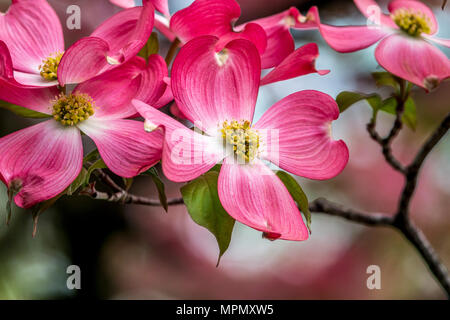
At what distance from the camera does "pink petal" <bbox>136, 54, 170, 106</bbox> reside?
0.46 meters

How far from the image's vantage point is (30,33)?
54 cm

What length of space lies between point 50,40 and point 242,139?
27 cm

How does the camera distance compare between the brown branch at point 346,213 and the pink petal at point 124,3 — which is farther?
the brown branch at point 346,213


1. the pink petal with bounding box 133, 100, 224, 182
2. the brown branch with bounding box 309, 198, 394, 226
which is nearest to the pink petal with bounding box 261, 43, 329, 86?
the pink petal with bounding box 133, 100, 224, 182

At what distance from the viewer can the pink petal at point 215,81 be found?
1.47 ft

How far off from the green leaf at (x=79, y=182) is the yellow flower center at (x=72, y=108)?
0.05 m

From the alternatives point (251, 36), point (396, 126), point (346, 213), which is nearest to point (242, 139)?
point (251, 36)

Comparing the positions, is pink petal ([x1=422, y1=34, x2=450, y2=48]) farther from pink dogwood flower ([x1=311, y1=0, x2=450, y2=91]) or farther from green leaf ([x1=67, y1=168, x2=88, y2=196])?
green leaf ([x1=67, y1=168, x2=88, y2=196])

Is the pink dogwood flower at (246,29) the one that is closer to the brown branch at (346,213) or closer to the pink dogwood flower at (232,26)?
the pink dogwood flower at (232,26)

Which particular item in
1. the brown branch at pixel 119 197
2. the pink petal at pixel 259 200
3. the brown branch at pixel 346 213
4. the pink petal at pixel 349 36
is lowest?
the brown branch at pixel 346 213

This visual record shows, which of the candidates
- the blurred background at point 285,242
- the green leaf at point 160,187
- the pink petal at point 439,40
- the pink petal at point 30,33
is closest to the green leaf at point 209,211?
the green leaf at point 160,187

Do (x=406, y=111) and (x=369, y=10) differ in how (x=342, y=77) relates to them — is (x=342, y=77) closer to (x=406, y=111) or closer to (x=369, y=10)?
(x=406, y=111)

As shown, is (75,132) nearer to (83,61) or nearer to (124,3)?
(83,61)

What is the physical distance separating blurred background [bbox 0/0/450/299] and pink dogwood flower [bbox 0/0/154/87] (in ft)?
2.80
